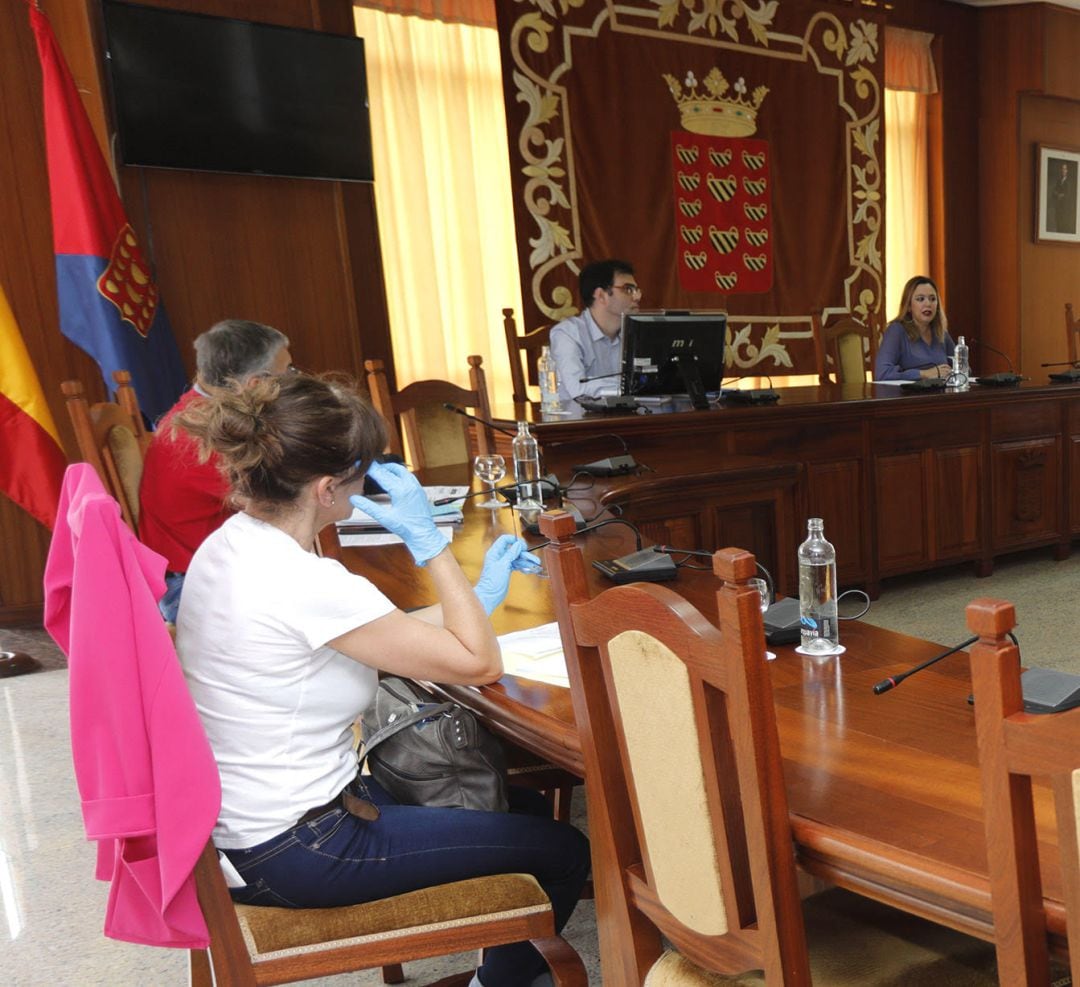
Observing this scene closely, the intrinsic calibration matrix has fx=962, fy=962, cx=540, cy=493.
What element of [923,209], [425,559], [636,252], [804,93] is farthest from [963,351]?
[425,559]

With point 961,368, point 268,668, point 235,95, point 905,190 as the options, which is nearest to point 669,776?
point 268,668

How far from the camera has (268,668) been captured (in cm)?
117

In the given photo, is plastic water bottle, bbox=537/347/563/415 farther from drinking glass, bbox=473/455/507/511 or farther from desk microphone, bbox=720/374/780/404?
drinking glass, bbox=473/455/507/511

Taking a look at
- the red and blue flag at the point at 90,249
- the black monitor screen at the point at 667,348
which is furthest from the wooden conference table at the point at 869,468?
the red and blue flag at the point at 90,249

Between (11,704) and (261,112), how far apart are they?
2.56 metres

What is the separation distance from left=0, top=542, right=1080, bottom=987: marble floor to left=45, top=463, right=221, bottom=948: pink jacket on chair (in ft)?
2.77

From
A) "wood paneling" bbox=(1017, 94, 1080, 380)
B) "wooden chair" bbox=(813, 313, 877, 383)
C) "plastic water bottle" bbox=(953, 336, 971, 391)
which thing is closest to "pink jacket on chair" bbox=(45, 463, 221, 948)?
"plastic water bottle" bbox=(953, 336, 971, 391)

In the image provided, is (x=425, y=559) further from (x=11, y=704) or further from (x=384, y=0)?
(x=384, y=0)

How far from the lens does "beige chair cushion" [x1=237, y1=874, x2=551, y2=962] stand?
1158 millimetres

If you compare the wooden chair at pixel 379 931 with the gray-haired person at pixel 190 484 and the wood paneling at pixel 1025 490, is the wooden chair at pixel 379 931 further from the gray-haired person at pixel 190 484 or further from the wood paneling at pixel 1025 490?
the wood paneling at pixel 1025 490

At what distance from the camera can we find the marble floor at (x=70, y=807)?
1.81 m

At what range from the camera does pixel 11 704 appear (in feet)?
10.5

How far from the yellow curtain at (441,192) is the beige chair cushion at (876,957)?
4024mm

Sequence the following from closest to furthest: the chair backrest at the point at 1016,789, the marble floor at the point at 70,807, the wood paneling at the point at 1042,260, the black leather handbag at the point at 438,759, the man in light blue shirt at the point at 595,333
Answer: the chair backrest at the point at 1016,789
the black leather handbag at the point at 438,759
the marble floor at the point at 70,807
the man in light blue shirt at the point at 595,333
the wood paneling at the point at 1042,260
